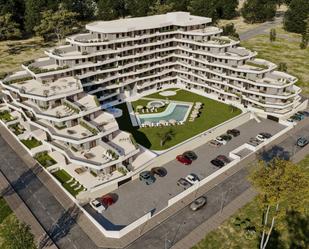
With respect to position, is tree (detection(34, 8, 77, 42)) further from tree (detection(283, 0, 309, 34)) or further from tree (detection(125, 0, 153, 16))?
tree (detection(283, 0, 309, 34))

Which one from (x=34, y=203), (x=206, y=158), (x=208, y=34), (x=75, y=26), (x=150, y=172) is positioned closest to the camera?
(x=34, y=203)

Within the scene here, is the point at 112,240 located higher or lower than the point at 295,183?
lower

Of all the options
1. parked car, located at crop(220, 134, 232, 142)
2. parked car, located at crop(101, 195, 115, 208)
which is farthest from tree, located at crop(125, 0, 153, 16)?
parked car, located at crop(101, 195, 115, 208)

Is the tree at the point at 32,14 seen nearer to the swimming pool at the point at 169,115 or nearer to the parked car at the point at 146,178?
the swimming pool at the point at 169,115

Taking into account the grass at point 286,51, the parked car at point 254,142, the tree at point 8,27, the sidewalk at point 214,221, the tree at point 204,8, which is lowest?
the sidewalk at point 214,221

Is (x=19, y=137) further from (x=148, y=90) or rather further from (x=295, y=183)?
(x=295, y=183)

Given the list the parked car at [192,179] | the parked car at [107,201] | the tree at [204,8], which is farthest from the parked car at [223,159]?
the tree at [204,8]

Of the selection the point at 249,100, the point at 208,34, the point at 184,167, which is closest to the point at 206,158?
the point at 184,167
